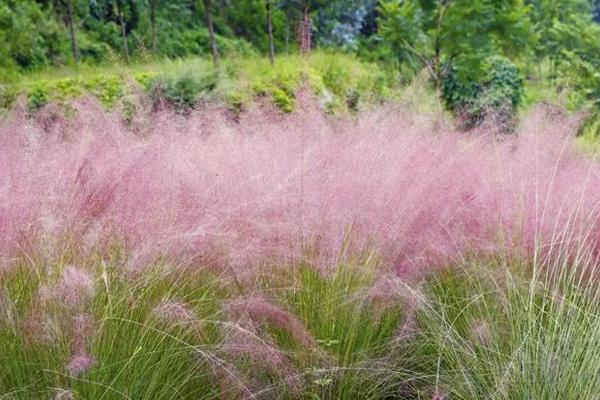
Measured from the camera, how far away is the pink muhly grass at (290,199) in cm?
200

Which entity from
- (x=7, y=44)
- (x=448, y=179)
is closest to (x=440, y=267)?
(x=448, y=179)

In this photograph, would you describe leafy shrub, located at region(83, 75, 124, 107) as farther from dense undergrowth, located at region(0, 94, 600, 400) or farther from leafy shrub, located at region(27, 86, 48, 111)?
dense undergrowth, located at region(0, 94, 600, 400)

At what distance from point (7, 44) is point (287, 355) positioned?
948 cm

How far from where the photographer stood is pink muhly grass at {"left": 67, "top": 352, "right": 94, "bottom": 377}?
155 cm

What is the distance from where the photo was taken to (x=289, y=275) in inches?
84.4

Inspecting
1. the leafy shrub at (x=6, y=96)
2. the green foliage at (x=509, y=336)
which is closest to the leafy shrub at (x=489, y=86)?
the leafy shrub at (x=6, y=96)

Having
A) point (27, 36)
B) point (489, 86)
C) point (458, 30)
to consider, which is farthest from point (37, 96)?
point (489, 86)

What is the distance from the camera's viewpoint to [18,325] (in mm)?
1679

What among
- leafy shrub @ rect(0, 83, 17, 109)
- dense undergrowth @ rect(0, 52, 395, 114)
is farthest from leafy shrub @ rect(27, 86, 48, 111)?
leafy shrub @ rect(0, 83, 17, 109)

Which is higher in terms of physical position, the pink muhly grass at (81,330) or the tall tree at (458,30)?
the tall tree at (458,30)

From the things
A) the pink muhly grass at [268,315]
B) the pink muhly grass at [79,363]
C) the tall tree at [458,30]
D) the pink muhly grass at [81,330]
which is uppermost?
the tall tree at [458,30]

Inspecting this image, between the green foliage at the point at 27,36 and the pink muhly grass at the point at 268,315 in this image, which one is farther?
the green foliage at the point at 27,36

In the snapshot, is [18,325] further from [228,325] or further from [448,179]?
[448,179]

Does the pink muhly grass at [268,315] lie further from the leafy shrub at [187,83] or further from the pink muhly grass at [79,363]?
the leafy shrub at [187,83]
